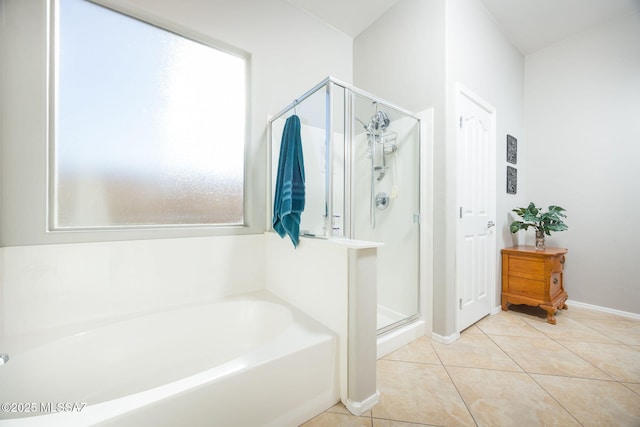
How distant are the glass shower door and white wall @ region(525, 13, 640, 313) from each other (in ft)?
6.19

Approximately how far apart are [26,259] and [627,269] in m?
4.47

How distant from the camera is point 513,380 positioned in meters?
A: 1.41

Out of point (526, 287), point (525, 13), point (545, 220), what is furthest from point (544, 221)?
point (525, 13)

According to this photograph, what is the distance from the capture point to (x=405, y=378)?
1.45 m

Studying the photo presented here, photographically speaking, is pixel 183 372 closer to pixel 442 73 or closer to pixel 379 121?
pixel 379 121

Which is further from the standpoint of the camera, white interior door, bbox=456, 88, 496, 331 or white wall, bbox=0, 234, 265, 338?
white interior door, bbox=456, 88, 496, 331

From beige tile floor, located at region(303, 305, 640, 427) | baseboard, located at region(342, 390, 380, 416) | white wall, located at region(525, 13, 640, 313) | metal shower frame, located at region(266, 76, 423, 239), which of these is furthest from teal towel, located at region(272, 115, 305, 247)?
white wall, located at region(525, 13, 640, 313)

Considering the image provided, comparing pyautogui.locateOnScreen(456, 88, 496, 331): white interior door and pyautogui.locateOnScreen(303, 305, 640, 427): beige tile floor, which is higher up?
pyautogui.locateOnScreen(456, 88, 496, 331): white interior door

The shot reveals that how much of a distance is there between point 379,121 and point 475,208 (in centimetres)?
114

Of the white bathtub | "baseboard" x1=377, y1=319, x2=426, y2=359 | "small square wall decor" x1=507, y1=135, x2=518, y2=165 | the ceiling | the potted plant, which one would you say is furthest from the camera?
"small square wall decor" x1=507, y1=135, x2=518, y2=165

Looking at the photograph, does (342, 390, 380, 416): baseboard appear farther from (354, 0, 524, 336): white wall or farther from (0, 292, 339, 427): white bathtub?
(354, 0, 524, 336): white wall

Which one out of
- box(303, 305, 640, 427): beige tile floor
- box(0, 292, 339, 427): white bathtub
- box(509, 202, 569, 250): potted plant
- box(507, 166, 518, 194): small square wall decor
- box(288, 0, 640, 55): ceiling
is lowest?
box(303, 305, 640, 427): beige tile floor

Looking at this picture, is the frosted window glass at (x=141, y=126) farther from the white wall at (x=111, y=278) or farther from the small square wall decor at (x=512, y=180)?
the small square wall decor at (x=512, y=180)

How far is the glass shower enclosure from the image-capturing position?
4.90ft
